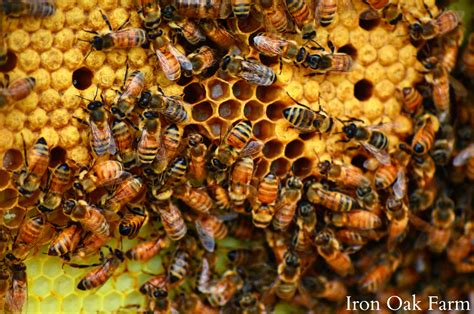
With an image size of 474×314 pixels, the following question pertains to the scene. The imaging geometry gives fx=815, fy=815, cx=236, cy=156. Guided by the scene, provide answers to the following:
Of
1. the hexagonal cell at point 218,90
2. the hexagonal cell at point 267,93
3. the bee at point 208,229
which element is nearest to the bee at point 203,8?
the hexagonal cell at point 218,90

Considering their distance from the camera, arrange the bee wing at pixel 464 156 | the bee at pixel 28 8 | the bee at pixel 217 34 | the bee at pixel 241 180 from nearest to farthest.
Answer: the bee at pixel 28 8, the bee at pixel 217 34, the bee at pixel 241 180, the bee wing at pixel 464 156

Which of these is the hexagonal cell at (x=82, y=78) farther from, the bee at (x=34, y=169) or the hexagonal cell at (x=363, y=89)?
the hexagonal cell at (x=363, y=89)

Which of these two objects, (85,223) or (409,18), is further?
(409,18)

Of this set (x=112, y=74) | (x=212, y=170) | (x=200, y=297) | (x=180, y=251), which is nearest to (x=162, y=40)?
(x=112, y=74)

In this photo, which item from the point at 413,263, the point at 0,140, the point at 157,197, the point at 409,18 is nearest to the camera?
the point at 0,140

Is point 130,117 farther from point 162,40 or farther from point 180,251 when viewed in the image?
point 180,251

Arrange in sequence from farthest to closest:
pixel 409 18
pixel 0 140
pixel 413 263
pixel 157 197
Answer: pixel 413 263
pixel 409 18
pixel 157 197
pixel 0 140

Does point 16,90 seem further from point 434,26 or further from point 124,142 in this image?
point 434,26
